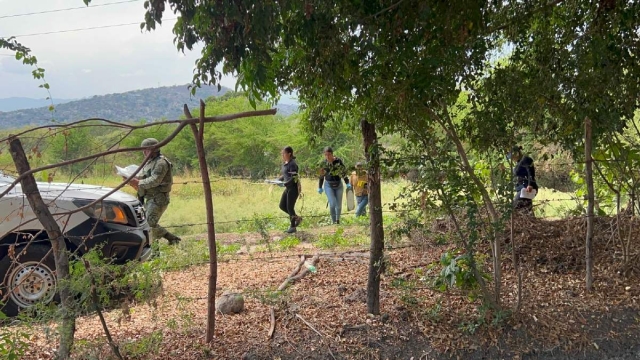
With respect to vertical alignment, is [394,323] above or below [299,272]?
below

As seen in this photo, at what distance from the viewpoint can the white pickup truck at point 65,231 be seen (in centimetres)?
457

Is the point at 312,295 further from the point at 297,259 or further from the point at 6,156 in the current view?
the point at 6,156

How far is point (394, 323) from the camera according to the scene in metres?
4.48

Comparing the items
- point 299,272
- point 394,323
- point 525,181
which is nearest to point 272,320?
point 394,323

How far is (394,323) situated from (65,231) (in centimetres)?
315

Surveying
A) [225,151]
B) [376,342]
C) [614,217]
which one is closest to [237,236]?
[376,342]

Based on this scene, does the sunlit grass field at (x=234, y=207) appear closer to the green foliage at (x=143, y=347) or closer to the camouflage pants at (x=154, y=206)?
the camouflage pants at (x=154, y=206)

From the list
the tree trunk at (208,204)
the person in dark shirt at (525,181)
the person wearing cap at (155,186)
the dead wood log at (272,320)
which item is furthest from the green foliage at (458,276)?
the person wearing cap at (155,186)

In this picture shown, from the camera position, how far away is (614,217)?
5.92m

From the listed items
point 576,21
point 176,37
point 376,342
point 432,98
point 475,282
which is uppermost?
point 576,21

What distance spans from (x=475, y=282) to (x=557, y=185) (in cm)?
421

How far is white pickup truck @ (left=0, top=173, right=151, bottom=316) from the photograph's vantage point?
4.57 m

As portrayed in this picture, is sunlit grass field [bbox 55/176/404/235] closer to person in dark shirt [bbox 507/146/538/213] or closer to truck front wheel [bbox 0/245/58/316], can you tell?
person in dark shirt [bbox 507/146/538/213]

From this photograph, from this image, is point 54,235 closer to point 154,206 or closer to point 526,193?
point 154,206
